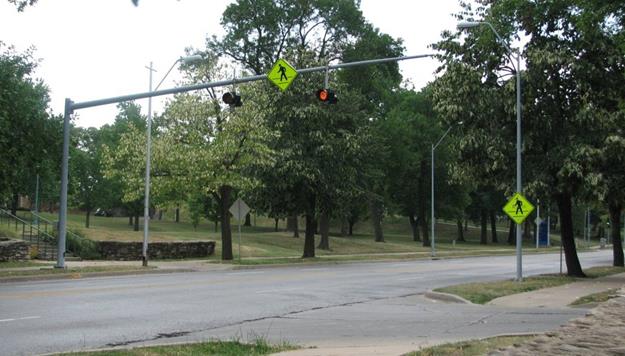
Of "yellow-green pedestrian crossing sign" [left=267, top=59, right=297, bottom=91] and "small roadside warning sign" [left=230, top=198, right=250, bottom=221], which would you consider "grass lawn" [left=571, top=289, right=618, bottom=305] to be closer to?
"yellow-green pedestrian crossing sign" [left=267, top=59, right=297, bottom=91]

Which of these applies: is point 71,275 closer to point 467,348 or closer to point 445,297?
point 445,297

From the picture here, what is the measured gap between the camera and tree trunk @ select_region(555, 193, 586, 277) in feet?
82.5

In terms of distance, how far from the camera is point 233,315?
43.5 feet

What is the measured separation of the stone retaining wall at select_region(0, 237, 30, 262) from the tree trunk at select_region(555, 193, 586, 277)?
21369 millimetres

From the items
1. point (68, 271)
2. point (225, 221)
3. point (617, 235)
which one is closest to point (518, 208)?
point (68, 271)

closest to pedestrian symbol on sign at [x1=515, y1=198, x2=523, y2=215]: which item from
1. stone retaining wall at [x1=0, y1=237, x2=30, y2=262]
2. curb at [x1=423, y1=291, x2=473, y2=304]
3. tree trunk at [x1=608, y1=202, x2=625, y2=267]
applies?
curb at [x1=423, y1=291, x2=473, y2=304]

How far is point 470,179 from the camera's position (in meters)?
26.2

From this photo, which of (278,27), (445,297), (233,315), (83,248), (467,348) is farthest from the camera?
(278,27)

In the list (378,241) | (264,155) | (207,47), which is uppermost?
(207,47)

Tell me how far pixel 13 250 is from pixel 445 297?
1887 cm

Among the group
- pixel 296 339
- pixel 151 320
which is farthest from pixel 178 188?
pixel 296 339

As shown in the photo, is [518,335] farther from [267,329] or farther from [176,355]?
[176,355]

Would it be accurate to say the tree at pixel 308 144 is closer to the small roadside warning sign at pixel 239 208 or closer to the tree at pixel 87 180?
the small roadside warning sign at pixel 239 208

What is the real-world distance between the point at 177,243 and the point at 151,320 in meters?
24.8
